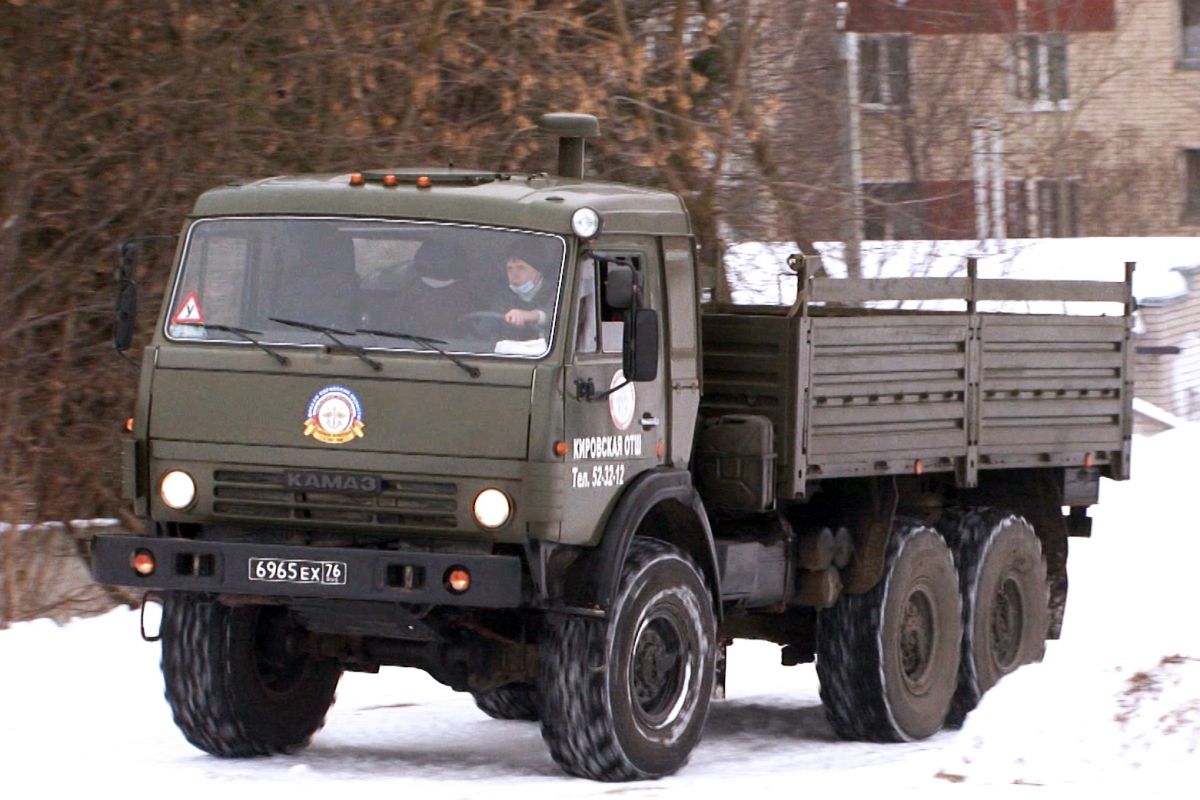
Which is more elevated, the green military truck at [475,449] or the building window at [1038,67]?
the building window at [1038,67]

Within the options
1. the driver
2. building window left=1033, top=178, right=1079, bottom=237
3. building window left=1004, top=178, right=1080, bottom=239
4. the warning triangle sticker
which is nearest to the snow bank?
the driver

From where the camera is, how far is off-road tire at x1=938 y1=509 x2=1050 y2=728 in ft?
37.5

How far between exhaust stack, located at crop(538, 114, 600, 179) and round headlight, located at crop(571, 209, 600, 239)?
1.39 meters

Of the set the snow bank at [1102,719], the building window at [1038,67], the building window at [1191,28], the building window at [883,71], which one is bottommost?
the snow bank at [1102,719]

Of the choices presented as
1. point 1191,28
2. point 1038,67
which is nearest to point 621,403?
point 1038,67

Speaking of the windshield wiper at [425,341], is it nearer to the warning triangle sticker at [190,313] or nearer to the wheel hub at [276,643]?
the warning triangle sticker at [190,313]

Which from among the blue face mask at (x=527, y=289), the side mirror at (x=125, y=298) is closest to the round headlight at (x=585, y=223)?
the blue face mask at (x=527, y=289)

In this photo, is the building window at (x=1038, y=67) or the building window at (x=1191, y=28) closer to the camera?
the building window at (x=1038, y=67)

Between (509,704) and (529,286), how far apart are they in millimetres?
3022

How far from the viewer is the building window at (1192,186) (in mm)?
40781

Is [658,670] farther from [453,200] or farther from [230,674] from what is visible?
[453,200]

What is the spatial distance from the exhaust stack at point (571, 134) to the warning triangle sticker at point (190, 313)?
1.84m

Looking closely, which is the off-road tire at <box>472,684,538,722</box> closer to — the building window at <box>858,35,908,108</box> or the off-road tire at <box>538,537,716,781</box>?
the off-road tire at <box>538,537,716,781</box>

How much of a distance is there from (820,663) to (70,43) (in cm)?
530
